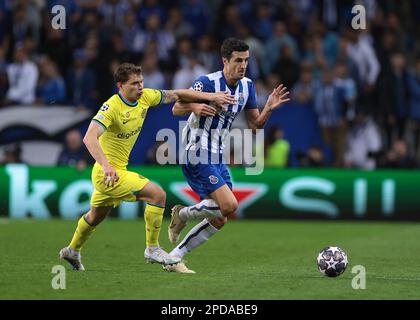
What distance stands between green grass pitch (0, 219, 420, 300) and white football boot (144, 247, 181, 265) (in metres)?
0.13

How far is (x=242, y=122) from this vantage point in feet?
64.0

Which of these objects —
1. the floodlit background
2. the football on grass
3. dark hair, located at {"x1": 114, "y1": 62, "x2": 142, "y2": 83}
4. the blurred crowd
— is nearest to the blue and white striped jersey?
dark hair, located at {"x1": 114, "y1": 62, "x2": 142, "y2": 83}

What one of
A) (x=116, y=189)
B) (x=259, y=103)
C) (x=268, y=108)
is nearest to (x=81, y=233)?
(x=116, y=189)

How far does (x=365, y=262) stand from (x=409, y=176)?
6.83 m

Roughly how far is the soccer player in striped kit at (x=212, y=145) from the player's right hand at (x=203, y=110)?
0.03 ft

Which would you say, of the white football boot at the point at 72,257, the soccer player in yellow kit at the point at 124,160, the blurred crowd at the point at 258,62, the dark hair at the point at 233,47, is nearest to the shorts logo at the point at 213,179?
the soccer player in yellow kit at the point at 124,160

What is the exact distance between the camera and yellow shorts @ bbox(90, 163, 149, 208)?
10234 mm

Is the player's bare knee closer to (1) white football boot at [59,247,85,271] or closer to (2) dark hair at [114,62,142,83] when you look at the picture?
(1) white football boot at [59,247,85,271]

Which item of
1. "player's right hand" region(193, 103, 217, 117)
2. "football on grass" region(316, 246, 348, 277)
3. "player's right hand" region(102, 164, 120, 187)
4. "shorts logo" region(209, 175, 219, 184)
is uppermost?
"player's right hand" region(193, 103, 217, 117)

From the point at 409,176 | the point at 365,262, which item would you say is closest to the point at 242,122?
the point at 409,176

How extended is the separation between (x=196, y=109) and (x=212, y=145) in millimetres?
536

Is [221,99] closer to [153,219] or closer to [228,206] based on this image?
[228,206]

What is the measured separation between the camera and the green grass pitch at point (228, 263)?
344 inches

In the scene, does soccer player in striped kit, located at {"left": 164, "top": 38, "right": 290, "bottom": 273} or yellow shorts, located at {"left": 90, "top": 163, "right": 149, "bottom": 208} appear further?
soccer player in striped kit, located at {"left": 164, "top": 38, "right": 290, "bottom": 273}
